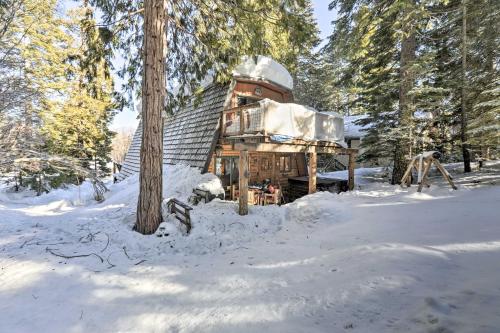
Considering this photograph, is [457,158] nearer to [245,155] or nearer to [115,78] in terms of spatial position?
[245,155]

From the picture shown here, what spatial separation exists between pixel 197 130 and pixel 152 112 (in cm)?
577

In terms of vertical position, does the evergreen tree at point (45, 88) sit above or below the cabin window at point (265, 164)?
above

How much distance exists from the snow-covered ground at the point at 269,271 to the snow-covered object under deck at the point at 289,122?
3016 millimetres

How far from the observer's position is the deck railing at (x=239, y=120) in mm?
9034

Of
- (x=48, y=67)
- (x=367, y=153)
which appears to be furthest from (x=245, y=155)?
(x=48, y=67)

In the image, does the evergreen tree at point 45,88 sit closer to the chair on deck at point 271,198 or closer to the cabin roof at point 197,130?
the cabin roof at point 197,130

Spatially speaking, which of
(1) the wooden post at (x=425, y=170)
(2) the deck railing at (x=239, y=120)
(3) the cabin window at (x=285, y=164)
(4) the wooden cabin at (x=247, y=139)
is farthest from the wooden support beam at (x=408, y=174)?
(3) the cabin window at (x=285, y=164)

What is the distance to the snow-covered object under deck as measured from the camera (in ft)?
27.6

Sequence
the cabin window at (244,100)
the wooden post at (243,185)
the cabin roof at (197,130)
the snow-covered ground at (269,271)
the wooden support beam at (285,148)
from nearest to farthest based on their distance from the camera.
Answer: the snow-covered ground at (269,271), the wooden post at (243,185), the wooden support beam at (285,148), the cabin roof at (197,130), the cabin window at (244,100)

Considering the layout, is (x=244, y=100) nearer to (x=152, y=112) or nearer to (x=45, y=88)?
(x=152, y=112)

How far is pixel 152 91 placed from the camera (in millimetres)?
6105

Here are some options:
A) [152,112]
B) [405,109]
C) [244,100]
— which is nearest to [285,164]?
[244,100]

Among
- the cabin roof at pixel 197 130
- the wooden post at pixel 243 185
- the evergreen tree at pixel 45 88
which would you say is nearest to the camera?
the evergreen tree at pixel 45 88

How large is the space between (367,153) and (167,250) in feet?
37.6
